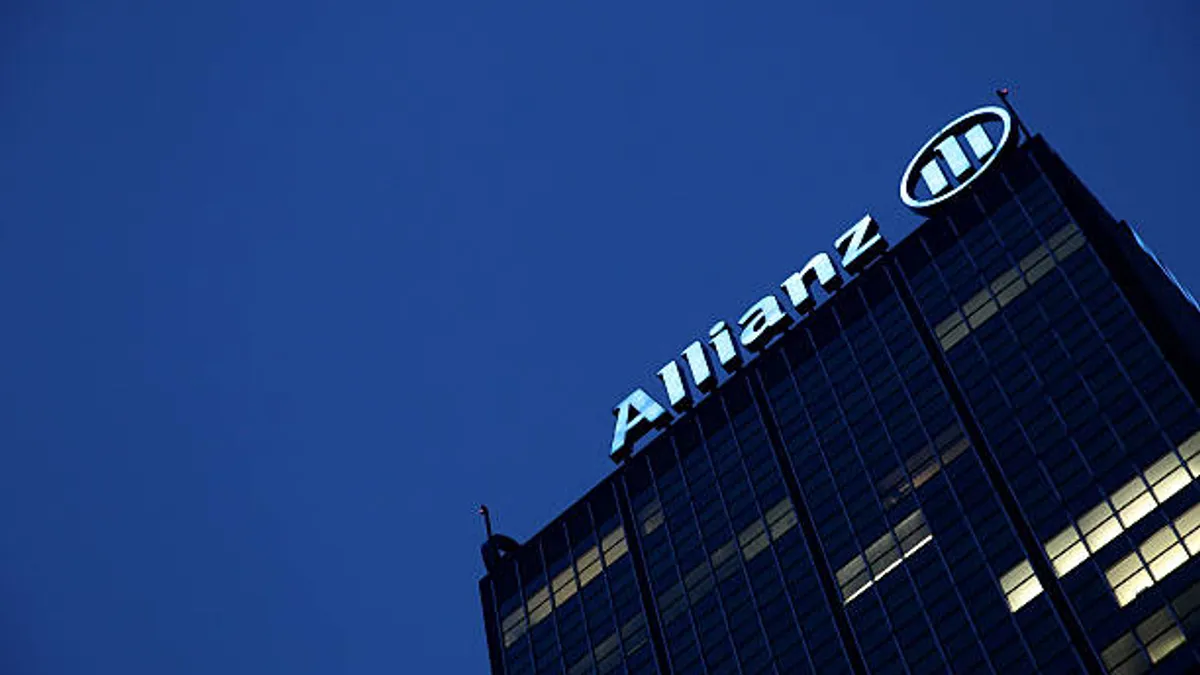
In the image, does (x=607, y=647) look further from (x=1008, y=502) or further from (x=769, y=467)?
(x=1008, y=502)

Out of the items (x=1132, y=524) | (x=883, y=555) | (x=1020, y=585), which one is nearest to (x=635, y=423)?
(x=883, y=555)

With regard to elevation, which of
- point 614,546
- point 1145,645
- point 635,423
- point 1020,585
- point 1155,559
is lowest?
point 1145,645

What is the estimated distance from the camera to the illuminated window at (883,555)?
112 m

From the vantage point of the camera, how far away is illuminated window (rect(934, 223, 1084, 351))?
4609 inches

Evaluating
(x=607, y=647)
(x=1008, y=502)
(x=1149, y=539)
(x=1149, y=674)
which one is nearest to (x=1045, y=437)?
(x=1008, y=502)

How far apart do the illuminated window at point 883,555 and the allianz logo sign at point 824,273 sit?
2863cm

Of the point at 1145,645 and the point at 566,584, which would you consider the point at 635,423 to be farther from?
the point at 1145,645

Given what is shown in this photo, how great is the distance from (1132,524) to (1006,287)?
964 inches

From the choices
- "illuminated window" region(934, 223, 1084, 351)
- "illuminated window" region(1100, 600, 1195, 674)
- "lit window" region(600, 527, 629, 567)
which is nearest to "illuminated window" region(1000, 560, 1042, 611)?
"illuminated window" region(1100, 600, 1195, 674)

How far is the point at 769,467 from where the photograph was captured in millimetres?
128125

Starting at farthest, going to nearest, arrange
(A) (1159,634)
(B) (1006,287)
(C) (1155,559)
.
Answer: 1. (B) (1006,287)
2. (C) (1155,559)
3. (A) (1159,634)

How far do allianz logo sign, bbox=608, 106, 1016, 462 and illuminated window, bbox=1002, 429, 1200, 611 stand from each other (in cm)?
3470

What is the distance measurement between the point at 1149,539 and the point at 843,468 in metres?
28.0

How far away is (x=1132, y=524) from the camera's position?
100375 mm
